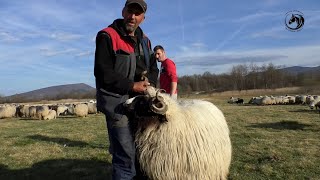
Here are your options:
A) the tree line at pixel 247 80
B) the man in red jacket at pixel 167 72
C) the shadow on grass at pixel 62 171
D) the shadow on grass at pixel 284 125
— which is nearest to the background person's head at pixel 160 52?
the man in red jacket at pixel 167 72

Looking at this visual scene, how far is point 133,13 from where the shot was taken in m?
4.65

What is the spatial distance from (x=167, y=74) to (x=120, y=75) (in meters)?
3.64

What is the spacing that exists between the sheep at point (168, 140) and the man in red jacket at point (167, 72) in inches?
102

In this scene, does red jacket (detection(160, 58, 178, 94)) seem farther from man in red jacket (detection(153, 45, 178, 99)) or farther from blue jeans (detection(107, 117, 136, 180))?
blue jeans (detection(107, 117, 136, 180))

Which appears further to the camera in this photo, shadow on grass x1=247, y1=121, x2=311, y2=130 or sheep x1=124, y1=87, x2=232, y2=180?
shadow on grass x1=247, y1=121, x2=311, y2=130

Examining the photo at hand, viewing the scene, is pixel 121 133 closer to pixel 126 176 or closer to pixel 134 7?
pixel 126 176

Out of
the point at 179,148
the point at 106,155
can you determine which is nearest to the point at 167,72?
the point at 106,155

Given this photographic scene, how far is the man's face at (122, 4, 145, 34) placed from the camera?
4633 mm

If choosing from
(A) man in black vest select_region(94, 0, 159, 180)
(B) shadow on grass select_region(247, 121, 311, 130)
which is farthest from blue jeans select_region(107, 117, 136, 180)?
(B) shadow on grass select_region(247, 121, 311, 130)

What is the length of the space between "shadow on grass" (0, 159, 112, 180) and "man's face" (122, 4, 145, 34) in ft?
12.1

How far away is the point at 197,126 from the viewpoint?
17.6ft

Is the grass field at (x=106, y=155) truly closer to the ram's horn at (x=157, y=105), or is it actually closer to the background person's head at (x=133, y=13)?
the ram's horn at (x=157, y=105)

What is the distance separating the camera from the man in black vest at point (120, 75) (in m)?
4.47

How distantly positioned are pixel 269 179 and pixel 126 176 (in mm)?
3660
